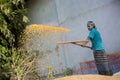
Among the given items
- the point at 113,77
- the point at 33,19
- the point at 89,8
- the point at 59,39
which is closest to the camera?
the point at 113,77

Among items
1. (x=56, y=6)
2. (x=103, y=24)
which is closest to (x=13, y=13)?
(x=56, y=6)

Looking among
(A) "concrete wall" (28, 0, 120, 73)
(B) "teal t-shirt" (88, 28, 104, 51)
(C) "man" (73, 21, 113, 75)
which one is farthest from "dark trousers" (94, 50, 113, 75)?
(A) "concrete wall" (28, 0, 120, 73)

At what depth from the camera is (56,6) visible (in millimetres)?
10719

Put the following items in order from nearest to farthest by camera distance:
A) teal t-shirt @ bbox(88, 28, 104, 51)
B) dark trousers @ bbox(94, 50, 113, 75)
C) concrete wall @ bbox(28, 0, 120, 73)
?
dark trousers @ bbox(94, 50, 113, 75), teal t-shirt @ bbox(88, 28, 104, 51), concrete wall @ bbox(28, 0, 120, 73)

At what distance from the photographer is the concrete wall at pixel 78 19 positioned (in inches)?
356

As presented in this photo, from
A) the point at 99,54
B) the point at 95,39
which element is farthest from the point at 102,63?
the point at 95,39

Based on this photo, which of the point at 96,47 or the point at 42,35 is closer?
the point at 96,47

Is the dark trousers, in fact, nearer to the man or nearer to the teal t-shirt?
the man

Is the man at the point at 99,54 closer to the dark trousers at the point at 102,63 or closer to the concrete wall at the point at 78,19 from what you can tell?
the dark trousers at the point at 102,63

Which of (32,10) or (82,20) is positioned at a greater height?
(32,10)

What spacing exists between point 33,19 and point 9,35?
4.81 ft

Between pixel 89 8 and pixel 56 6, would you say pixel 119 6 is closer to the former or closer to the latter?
pixel 89 8

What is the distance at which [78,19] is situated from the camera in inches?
392

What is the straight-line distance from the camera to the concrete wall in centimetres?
905
